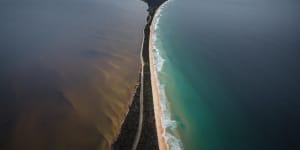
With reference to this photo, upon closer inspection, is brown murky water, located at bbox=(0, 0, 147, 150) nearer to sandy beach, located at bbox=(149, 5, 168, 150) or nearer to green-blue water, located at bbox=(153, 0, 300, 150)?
sandy beach, located at bbox=(149, 5, 168, 150)

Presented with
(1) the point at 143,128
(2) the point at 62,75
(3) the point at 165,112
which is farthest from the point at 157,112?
(2) the point at 62,75

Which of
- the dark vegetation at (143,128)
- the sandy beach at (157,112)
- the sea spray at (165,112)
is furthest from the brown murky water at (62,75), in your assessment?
the sea spray at (165,112)

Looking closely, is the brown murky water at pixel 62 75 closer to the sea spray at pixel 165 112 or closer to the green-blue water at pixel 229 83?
the sea spray at pixel 165 112

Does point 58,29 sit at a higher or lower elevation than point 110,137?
higher

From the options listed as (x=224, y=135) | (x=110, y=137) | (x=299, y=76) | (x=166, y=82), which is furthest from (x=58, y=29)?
(x=299, y=76)

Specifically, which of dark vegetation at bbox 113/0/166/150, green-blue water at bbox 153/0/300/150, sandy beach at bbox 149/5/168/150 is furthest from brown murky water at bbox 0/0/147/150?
green-blue water at bbox 153/0/300/150

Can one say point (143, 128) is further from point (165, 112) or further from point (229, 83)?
point (229, 83)

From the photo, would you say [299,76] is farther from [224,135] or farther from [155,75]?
[155,75]
